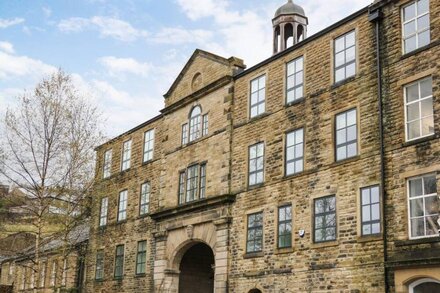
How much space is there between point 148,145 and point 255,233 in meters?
10.6

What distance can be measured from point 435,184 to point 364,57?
5.10m

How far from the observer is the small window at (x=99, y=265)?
108 feet

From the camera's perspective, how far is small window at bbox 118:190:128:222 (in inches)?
1283

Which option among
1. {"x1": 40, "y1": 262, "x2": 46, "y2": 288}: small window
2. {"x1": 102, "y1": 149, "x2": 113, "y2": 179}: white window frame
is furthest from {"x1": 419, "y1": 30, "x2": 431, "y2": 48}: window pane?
{"x1": 40, "y1": 262, "x2": 46, "y2": 288}: small window

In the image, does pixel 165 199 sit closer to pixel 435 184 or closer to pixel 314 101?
pixel 314 101

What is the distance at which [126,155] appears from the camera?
3391 centimetres

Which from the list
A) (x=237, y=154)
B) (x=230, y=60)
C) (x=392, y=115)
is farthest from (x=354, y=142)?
(x=230, y=60)

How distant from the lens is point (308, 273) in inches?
808

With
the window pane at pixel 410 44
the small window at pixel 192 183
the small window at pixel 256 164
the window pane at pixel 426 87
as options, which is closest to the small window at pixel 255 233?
the small window at pixel 256 164

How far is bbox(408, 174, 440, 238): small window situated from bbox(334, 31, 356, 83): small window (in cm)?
471

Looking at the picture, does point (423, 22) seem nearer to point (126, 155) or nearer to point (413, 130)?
point (413, 130)

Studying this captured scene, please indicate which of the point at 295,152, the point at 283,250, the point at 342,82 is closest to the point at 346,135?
the point at 342,82

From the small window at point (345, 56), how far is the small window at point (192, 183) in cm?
785

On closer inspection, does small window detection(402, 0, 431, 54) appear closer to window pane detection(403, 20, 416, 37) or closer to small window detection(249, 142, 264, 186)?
window pane detection(403, 20, 416, 37)
